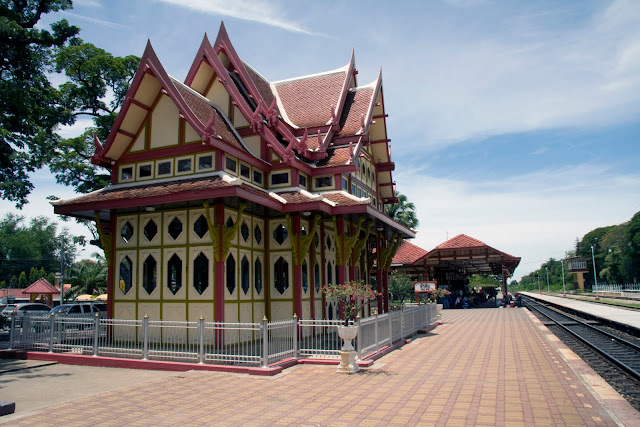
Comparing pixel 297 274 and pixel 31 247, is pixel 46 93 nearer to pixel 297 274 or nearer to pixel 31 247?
pixel 297 274

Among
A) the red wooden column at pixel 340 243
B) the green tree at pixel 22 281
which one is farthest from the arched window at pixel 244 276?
the green tree at pixel 22 281

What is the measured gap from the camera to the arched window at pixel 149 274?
14.4 meters

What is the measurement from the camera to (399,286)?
4212cm

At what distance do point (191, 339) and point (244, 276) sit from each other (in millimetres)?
2414

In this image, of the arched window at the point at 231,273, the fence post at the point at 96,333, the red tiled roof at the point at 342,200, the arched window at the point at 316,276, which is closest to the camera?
the fence post at the point at 96,333

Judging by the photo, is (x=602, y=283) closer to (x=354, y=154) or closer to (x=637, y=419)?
(x=354, y=154)

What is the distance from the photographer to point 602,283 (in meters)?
91.4

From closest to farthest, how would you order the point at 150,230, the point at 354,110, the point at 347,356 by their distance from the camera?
the point at 347,356 → the point at 150,230 → the point at 354,110

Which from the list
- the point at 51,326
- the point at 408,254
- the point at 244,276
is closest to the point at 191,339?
the point at 244,276

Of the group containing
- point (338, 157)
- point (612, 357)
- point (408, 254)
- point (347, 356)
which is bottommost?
point (612, 357)

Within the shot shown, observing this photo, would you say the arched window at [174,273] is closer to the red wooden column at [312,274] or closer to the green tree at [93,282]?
the red wooden column at [312,274]

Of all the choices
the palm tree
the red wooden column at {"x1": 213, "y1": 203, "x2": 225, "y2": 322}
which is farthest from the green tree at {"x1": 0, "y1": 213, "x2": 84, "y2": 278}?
the red wooden column at {"x1": 213, "y1": 203, "x2": 225, "y2": 322}

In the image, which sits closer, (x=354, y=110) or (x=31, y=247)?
(x=354, y=110)

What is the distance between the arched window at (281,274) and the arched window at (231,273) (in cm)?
219
